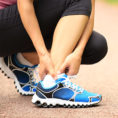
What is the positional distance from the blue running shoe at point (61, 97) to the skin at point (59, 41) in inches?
1.8

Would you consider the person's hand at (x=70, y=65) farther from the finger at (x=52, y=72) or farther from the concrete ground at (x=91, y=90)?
the concrete ground at (x=91, y=90)

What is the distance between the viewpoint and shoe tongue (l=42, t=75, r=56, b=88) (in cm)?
145

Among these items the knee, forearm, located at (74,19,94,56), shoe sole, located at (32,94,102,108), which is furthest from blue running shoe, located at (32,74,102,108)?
the knee

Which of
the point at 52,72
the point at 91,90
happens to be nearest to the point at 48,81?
the point at 52,72

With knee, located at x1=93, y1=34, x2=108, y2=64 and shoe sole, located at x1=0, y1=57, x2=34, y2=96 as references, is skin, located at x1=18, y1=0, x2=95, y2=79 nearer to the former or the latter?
knee, located at x1=93, y1=34, x2=108, y2=64

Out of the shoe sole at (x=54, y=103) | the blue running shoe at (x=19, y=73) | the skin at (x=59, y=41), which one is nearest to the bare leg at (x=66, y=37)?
the skin at (x=59, y=41)

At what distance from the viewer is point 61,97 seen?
1479 mm

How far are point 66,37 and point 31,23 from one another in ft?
0.46

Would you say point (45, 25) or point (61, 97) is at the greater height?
point (45, 25)

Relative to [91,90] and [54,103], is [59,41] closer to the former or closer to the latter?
[54,103]

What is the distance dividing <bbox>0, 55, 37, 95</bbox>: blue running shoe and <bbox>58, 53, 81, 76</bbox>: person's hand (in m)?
0.33

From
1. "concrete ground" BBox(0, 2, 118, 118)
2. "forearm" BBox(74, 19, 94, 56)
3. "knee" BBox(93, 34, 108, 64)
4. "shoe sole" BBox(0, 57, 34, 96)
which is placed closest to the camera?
"concrete ground" BBox(0, 2, 118, 118)

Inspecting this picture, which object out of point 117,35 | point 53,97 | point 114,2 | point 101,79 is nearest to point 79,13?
point 53,97

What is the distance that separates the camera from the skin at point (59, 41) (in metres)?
1.44
